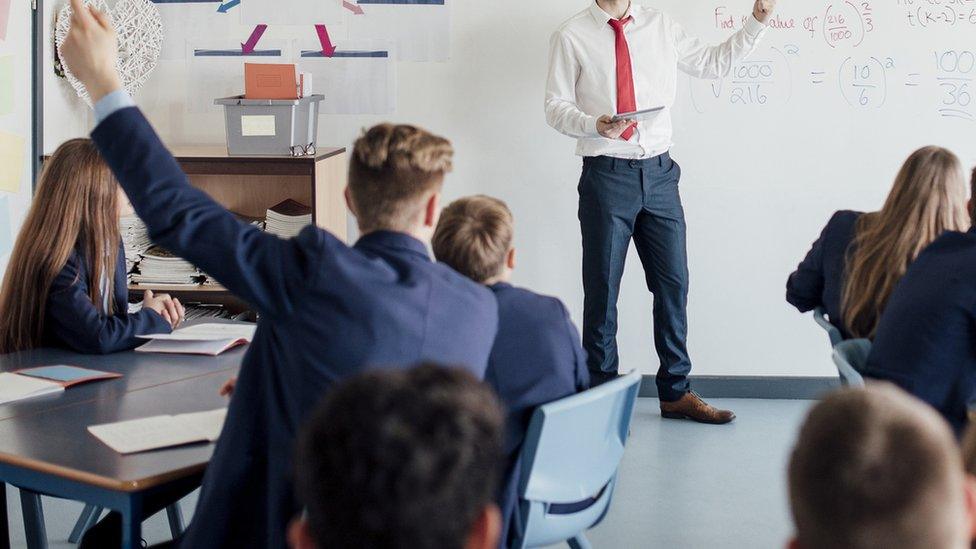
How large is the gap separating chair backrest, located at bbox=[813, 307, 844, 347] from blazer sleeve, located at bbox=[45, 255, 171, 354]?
170cm

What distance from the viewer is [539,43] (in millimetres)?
4586

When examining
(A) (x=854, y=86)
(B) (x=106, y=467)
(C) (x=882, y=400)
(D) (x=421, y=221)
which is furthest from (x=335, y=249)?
(A) (x=854, y=86)

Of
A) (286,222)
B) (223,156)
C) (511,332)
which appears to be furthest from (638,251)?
(511,332)

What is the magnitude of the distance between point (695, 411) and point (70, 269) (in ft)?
8.38

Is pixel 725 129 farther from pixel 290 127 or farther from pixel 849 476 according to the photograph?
pixel 849 476

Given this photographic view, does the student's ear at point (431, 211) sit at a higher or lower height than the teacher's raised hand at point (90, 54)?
lower

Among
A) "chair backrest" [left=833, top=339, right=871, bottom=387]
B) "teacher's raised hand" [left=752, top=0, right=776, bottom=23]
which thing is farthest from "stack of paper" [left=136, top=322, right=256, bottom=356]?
"teacher's raised hand" [left=752, top=0, right=776, bottom=23]

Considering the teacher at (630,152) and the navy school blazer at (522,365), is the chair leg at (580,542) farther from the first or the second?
the teacher at (630,152)

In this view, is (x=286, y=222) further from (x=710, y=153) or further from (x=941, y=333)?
(x=941, y=333)

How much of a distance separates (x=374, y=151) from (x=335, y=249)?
8.8 inches

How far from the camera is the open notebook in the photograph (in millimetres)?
1983

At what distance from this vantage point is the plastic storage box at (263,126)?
4188 mm

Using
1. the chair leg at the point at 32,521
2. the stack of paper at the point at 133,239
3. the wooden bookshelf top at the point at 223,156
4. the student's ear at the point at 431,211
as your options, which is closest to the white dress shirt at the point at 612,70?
the wooden bookshelf top at the point at 223,156

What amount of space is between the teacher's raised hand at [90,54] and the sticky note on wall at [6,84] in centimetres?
254
